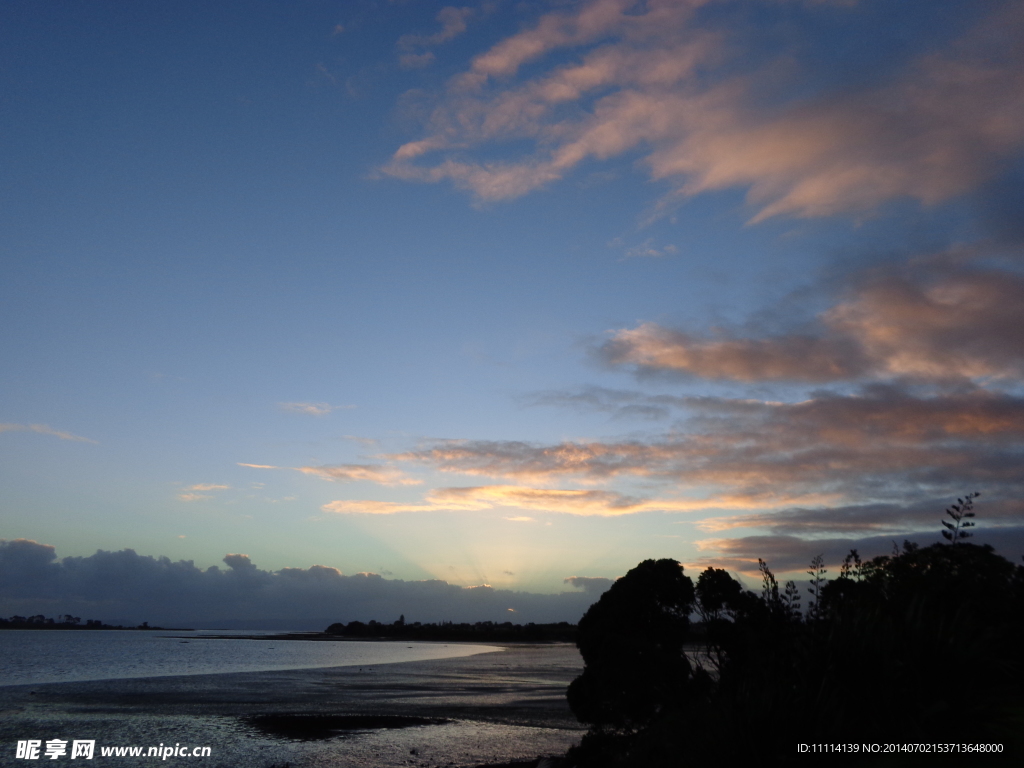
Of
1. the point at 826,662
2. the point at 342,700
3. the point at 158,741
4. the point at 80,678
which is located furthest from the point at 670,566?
the point at 80,678

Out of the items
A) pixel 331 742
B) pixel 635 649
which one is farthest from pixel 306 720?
pixel 635 649

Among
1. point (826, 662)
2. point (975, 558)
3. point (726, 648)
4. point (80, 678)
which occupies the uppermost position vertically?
point (975, 558)

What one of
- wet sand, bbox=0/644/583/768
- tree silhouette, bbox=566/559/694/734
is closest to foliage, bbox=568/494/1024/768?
tree silhouette, bbox=566/559/694/734

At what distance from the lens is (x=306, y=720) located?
1555 inches

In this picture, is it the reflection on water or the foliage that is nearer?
the foliage

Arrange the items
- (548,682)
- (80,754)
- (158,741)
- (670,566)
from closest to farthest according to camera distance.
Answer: (670,566)
(80,754)
(158,741)
(548,682)

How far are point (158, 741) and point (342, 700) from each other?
790 inches

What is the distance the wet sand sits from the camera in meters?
29.7

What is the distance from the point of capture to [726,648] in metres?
17.5

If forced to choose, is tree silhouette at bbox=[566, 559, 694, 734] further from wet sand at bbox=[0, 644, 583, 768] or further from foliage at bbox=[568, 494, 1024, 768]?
wet sand at bbox=[0, 644, 583, 768]

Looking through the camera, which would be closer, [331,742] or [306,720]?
[331,742]

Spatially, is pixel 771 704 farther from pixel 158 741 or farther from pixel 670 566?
pixel 158 741

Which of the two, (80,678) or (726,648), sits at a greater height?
(726,648)

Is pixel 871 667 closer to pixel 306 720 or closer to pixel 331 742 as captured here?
pixel 331 742
